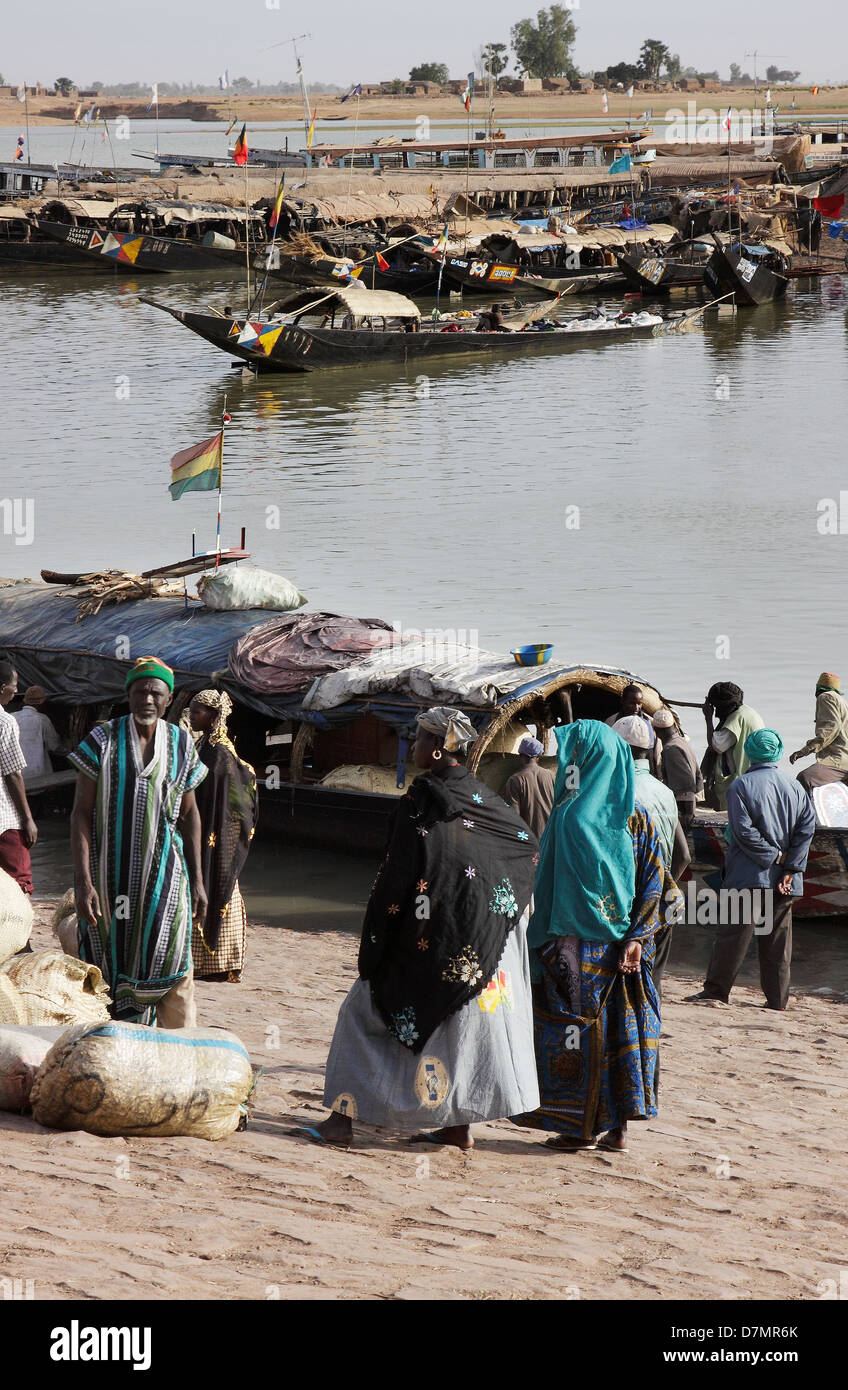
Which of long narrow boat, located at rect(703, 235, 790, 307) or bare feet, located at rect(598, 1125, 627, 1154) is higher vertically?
long narrow boat, located at rect(703, 235, 790, 307)

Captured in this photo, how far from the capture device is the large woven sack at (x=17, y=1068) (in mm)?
4008

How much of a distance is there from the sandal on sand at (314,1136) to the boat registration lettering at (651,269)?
121 ft

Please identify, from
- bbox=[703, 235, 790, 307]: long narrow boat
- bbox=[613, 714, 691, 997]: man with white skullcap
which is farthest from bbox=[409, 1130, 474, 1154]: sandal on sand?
bbox=[703, 235, 790, 307]: long narrow boat

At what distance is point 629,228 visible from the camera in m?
46.7

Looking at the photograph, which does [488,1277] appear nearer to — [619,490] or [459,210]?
[619,490]

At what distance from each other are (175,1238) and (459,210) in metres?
47.5

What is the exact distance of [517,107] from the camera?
117 metres

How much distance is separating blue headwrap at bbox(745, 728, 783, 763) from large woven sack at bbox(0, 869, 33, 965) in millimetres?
2906

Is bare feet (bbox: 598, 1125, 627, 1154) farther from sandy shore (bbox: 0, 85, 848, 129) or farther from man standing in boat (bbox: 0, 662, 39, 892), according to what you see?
sandy shore (bbox: 0, 85, 848, 129)

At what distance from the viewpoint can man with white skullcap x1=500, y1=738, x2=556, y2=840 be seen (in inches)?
263

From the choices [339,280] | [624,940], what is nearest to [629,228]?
[339,280]

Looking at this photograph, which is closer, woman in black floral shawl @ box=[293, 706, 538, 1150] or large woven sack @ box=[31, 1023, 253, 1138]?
large woven sack @ box=[31, 1023, 253, 1138]

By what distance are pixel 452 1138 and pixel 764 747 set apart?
7.94 ft

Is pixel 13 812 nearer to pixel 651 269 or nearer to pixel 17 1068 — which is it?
pixel 17 1068
